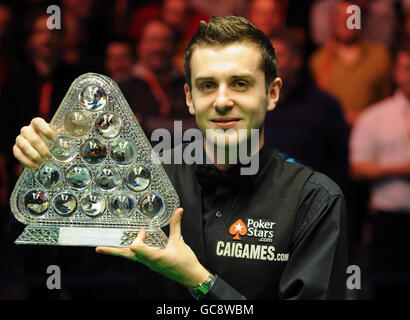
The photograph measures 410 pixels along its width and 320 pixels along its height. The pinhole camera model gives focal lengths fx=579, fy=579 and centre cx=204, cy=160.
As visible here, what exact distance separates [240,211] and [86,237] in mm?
488

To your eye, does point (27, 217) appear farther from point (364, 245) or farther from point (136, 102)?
point (364, 245)

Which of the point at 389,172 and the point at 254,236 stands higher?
the point at 389,172

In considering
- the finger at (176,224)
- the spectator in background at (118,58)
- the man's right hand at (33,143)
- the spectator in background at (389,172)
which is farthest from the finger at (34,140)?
the spectator in background at (389,172)

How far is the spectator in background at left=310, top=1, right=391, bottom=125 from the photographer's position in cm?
390

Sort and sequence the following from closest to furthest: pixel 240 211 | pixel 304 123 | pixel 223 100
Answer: pixel 223 100, pixel 240 211, pixel 304 123

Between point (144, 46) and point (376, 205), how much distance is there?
5.91 feet

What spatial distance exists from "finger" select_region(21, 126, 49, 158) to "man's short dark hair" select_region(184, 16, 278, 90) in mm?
506

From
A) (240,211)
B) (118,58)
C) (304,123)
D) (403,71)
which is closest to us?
(240,211)

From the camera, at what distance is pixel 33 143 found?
174 cm

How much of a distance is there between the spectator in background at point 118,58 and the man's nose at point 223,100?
214 cm

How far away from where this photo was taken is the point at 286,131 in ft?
11.1

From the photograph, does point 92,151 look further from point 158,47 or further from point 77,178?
point 158,47

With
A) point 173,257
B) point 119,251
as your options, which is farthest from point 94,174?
point 173,257

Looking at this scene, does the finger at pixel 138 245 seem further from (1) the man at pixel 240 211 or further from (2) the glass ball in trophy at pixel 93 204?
(2) the glass ball in trophy at pixel 93 204
